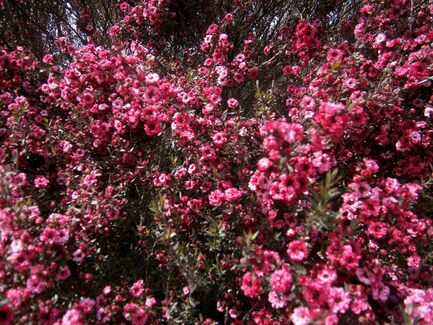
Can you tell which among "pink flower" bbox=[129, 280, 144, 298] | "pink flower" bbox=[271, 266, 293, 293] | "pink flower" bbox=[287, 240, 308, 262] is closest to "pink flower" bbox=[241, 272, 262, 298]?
"pink flower" bbox=[271, 266, 293, 293]

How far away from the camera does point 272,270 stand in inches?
98.4

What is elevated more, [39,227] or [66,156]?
[66,156]

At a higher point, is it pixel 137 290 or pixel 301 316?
pixel 137 290

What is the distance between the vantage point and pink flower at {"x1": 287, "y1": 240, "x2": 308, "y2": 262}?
2.47 meters

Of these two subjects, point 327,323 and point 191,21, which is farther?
point 191,21

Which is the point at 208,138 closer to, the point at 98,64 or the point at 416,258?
the point at 98,64

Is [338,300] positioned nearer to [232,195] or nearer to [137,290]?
A: [232,195]

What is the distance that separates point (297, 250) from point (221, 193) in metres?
0.88

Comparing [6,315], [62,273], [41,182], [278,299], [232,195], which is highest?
[41,182]

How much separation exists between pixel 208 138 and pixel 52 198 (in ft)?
6.17

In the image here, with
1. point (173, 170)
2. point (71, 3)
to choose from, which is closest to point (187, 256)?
point (173, 170)

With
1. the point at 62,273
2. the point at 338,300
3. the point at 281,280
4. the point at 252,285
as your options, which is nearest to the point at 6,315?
the point at 62,273

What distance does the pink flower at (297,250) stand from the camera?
2470 mm

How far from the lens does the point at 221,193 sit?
3096 millimetres
